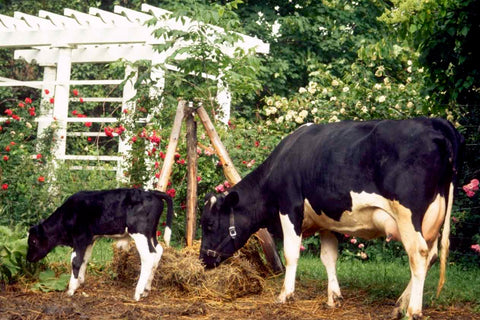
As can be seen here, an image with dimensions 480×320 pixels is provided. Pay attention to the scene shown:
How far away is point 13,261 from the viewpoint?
27.6 ft

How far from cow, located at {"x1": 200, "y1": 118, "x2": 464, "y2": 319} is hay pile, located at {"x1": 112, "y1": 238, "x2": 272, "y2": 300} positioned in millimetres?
157

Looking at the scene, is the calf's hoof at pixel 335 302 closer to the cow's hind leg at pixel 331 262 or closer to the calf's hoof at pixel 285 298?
the cow's hind leg at pixel 331 262

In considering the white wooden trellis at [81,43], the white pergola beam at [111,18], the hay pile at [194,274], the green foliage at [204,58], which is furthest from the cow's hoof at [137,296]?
the white pergola beam at [111,18]

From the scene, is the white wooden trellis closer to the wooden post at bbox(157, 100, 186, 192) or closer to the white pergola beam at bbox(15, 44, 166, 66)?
the white pergola beam at bbox(15, 44, 166, 66)

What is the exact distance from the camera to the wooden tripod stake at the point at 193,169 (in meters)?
9.06

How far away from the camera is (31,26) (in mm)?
15836

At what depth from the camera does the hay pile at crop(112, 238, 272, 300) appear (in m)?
8.11

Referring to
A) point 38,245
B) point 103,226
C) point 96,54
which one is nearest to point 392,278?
point 103,226

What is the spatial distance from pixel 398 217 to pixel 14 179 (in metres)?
7.92

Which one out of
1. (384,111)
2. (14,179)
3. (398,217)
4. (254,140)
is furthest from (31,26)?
(398,217)

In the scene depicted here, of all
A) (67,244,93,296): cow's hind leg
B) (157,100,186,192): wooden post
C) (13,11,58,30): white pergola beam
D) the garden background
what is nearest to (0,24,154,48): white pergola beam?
(13,11,58,30): white pergola beam

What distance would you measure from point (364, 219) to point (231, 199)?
5.16ft

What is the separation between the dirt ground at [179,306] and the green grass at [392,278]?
27 cm

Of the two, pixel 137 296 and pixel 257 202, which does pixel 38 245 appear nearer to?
pixel 137 296
